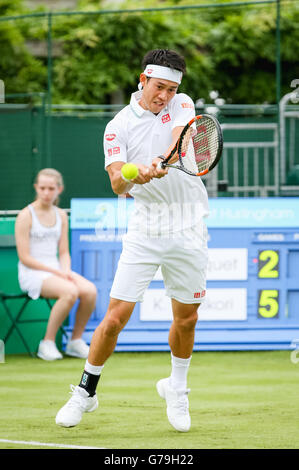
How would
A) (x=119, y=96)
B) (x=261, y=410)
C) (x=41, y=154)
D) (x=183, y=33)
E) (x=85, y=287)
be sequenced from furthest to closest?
(x=183, y=33)
(x=119, y=96)
(x=41, y=154)
(x=85, y=287)
(x=261, y=410)

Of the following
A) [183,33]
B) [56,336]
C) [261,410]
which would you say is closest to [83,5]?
[183,33]

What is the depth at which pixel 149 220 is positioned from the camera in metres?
5.59

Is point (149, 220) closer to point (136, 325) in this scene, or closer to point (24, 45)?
point (136, 325)

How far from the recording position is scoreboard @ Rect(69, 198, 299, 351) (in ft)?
28.6

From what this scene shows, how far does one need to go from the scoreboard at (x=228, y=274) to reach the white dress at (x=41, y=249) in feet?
0.73

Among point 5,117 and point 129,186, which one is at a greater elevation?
point 5,117

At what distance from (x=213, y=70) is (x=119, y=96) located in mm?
2599

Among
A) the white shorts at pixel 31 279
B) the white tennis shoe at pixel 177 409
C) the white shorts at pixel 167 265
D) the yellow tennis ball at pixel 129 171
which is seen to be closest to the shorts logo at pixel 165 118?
the yellow tennis ball at pixel 129 171

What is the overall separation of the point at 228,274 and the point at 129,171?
12.2ft

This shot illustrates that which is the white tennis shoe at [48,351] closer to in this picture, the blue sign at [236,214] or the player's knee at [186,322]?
the blue sign at [236,214]

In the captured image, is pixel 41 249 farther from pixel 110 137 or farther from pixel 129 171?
pixel 129 171

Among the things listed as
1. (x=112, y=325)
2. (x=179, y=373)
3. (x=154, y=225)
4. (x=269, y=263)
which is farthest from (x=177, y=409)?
(x=269, y=263)

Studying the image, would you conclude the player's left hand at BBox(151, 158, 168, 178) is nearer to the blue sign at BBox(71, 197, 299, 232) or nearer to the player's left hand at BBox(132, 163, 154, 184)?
the player's left hand at BBox(132, 163, 154, 184)

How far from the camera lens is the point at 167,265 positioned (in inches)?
220
